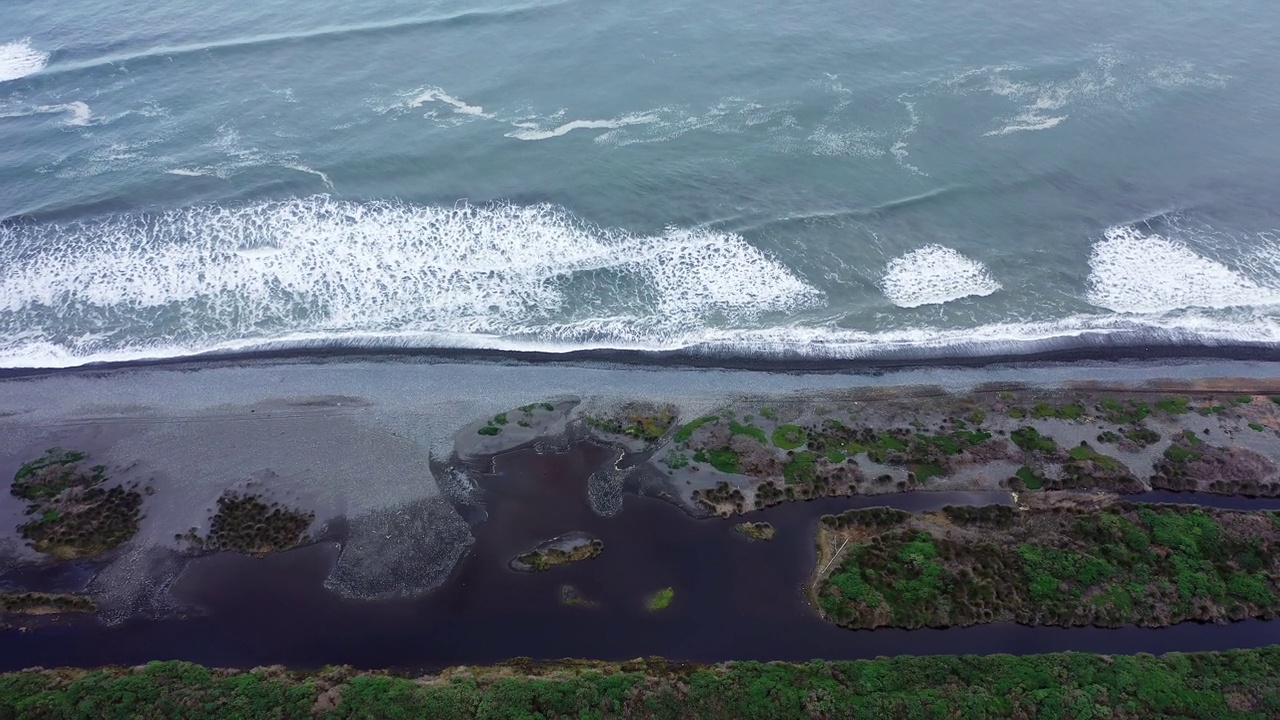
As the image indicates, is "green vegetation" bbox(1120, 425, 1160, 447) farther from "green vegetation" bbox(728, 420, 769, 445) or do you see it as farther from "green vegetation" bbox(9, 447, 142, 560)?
"green vegetation" bbox(9, 447, 142, 560)

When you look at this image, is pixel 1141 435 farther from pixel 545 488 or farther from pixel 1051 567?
pixel 545 488

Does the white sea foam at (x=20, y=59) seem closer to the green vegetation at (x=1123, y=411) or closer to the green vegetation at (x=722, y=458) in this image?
the green vegetation at (x=722, y=458)

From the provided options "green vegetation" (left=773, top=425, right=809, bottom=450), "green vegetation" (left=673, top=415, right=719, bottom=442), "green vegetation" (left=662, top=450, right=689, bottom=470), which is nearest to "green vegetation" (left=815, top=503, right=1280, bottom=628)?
"green vegetation" (left=773, top=425, right=809, bottom=450)

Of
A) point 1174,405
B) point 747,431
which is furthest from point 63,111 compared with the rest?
point 1174,405

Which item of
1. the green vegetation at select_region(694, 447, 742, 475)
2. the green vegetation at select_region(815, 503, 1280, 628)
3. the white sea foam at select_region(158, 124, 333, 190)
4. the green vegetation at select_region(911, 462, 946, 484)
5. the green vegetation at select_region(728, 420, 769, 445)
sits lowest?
the green vegetation at select_region(815, 503, 1280, 628)

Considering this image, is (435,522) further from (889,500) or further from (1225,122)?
(1225,122)
